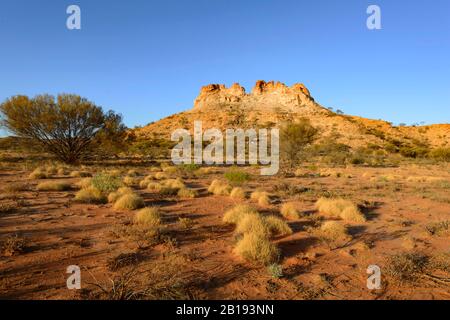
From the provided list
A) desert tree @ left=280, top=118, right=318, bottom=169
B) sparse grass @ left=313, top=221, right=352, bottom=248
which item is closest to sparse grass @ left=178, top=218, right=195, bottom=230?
Answer: sparse grass @ left=313, top=221, right=352, bottom=248

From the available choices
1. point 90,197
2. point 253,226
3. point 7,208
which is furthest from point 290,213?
point 7,208

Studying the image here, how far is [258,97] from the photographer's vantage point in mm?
80812

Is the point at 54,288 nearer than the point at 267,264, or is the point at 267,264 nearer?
the point at 54,288

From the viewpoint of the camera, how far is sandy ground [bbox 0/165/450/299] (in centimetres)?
448

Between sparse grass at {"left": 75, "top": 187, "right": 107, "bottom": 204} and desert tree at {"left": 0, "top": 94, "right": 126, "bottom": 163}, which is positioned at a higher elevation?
desert tree at {"left": 0, "top": 94, "right": 126, "bottom": 163}

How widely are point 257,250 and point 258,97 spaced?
77.9 m

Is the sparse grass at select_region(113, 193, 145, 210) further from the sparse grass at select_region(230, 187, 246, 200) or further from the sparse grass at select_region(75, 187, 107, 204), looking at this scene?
the sparse grass at select_region(230, 187, 246, 200)

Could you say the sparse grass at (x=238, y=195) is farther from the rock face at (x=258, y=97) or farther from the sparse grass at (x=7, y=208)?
the rock face at (x=258, y=97)

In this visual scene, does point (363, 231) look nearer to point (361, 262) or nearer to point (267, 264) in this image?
point (361, 262)

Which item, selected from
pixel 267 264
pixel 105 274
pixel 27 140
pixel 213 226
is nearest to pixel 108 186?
pixel 213 226

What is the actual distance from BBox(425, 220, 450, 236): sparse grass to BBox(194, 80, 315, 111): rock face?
214 ft

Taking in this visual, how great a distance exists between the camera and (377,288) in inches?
186
